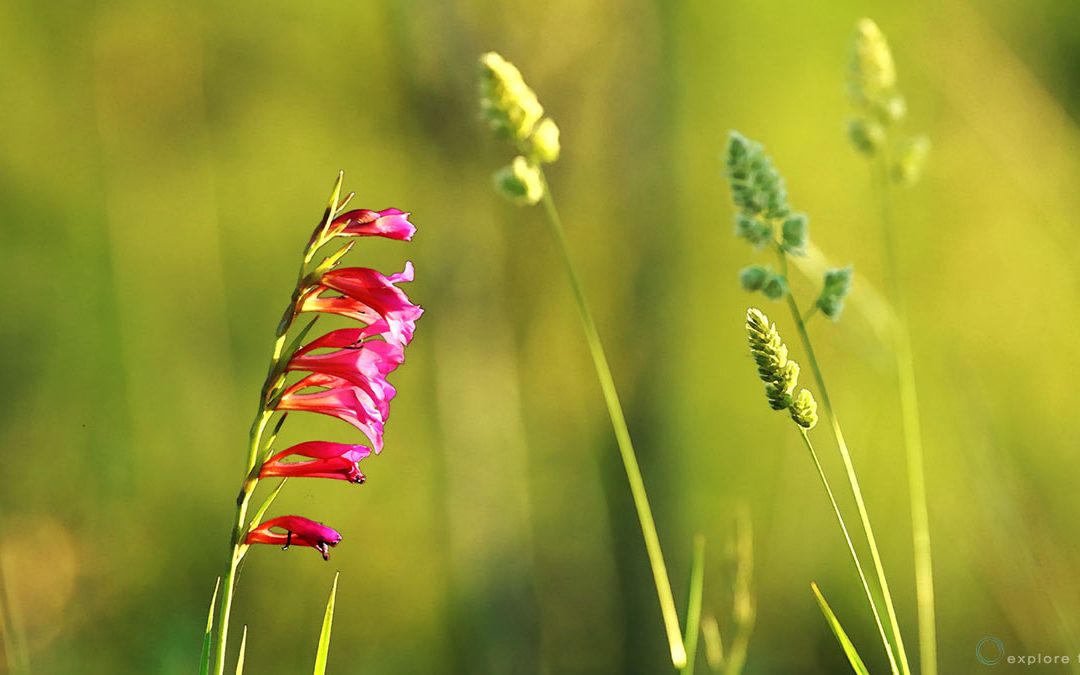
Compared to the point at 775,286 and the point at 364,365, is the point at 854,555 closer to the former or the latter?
the point at 775,286

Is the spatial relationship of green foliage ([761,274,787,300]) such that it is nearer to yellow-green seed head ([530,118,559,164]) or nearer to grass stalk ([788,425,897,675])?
grass stalk ([788,425,897,675])

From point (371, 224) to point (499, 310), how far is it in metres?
3.35

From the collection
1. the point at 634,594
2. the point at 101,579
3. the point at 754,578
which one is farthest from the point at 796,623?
the point at 101,579

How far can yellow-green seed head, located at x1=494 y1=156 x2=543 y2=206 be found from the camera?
2.99ft

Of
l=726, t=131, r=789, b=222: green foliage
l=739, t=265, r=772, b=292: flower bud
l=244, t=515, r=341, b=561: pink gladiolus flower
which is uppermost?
l=726, t=131, r=789, b=222: green foliage

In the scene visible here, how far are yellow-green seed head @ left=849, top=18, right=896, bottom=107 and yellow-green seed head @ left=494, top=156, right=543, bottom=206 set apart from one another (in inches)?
17.1

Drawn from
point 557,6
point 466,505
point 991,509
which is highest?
point 557,6

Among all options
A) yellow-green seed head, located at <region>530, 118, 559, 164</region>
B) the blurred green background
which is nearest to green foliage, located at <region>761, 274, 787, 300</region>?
yellow-green seed head, located at <region>530, 118, 559, 164</region>

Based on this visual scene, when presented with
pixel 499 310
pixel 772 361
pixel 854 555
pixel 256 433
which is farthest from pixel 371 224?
pixel 499 310

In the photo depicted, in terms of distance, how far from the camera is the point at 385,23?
13.7 ft

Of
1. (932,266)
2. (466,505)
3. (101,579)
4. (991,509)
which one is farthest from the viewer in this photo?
(932,266)

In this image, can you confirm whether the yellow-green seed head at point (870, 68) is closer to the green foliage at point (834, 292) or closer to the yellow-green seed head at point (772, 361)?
the green foliage at point (834, 292)

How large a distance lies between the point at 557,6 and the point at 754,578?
233 centimetres

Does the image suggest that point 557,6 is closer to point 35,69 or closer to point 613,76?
point 613,76
